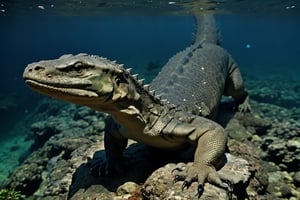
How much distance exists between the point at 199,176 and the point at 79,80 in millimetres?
1941

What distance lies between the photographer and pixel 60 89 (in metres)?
3.61

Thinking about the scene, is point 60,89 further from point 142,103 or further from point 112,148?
point 112,148

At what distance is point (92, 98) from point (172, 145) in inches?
67.2

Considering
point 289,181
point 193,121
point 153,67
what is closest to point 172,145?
point 193,121

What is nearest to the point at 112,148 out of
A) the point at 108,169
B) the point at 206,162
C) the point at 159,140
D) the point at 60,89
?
the point at 108,169

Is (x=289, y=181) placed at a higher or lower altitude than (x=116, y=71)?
lower

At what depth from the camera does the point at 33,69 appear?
357 cm

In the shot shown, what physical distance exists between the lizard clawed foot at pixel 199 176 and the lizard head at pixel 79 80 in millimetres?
1279

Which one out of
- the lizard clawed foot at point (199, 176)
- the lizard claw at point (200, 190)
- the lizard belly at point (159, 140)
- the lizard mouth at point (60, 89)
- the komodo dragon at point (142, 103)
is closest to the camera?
the lizard mouth at point (60, 89)

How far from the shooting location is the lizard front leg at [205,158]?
4109mm

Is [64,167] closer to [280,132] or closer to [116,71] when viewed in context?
[116,71]

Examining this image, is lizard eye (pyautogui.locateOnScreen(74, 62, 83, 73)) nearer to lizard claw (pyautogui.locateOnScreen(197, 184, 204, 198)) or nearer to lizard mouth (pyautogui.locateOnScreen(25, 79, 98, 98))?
lizard mouth (pyautogui.locateOnScreen(25, 79, 98, 98))

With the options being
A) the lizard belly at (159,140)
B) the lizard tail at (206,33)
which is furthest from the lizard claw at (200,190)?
the lizard tail at (206,33)

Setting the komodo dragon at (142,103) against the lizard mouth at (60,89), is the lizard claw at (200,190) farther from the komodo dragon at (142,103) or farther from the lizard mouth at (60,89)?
the lizard mouth at (60,89)
